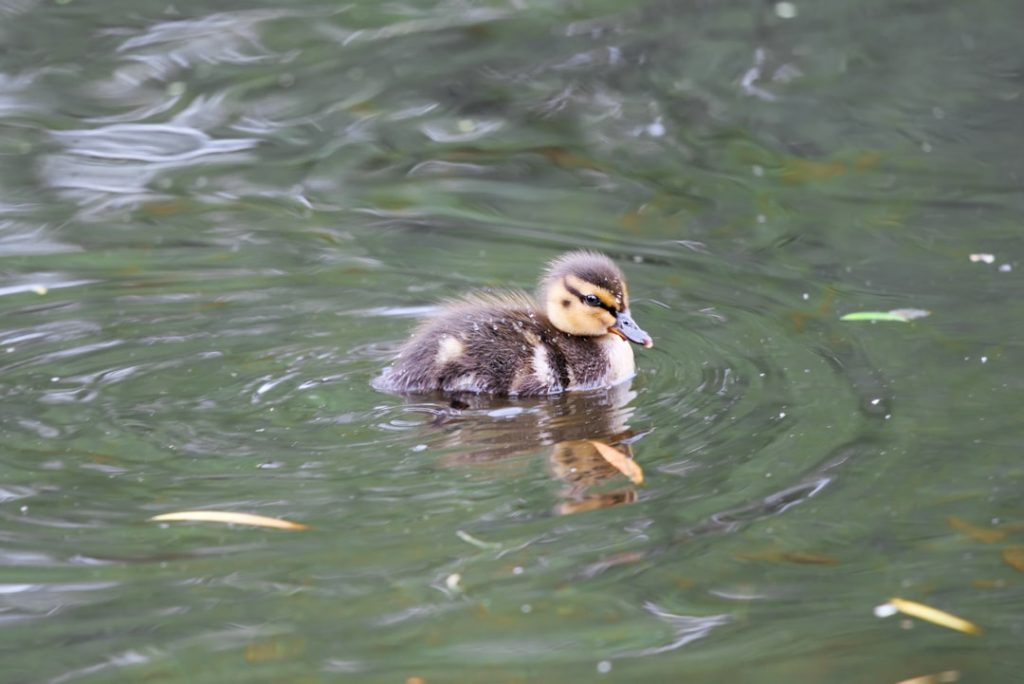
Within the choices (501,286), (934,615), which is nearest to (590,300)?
(501,286)

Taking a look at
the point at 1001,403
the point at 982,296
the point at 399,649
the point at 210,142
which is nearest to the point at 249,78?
the point at 210,142

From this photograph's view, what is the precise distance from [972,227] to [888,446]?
2398 mm

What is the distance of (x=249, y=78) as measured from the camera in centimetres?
917

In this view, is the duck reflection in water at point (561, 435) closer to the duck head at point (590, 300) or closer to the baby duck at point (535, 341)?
the baby duck at point (535, 341)

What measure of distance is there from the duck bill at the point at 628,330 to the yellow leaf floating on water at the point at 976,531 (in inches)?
60.3

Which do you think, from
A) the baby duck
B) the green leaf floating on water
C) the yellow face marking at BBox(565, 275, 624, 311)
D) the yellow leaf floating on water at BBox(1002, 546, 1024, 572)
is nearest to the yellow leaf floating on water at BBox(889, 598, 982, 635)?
the yellow leaf floating on water at BBox(1002, 546, 1024, 572)

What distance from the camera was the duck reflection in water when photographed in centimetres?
455

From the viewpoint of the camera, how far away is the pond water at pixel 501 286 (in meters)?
3.86

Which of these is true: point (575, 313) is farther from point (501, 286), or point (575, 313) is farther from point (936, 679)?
point (936, 679)

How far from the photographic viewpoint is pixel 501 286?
21.5ft

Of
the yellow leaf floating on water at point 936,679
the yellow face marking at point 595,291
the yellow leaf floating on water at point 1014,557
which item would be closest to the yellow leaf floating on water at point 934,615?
the yellow leaf floating on water at point 936,679

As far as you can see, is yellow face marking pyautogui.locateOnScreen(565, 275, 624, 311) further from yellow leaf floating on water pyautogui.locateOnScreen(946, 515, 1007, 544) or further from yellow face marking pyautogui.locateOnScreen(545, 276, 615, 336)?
yellow leaf floating on water pyautogui.locateOnScreen(946, 515, 1007, 544)

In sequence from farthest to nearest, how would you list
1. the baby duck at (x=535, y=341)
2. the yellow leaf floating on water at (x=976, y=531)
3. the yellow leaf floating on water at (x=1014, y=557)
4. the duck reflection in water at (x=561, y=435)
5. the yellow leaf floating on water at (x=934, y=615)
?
the baby duck at (x=535, y=341) → the duck reflection in water at (x=561, y=435) → the yellow leaf floating on water at (x=976, y=531) → the yellow leaf floating on water at (x=1014, y=557) → the yellow leaf floating on water at (x=934, y=615)

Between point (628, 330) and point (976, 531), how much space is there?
1.72 meters
